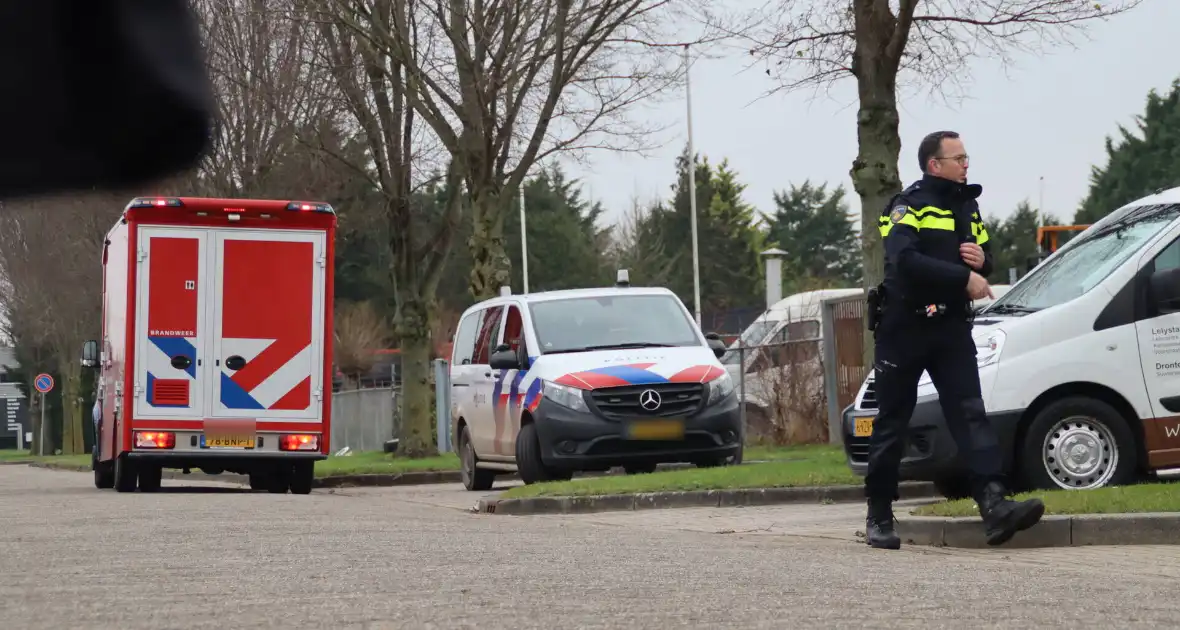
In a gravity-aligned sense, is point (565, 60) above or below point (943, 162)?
Result: above

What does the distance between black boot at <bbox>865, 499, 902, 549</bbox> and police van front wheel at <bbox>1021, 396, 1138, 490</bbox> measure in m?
2.11

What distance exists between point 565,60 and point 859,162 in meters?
9.35

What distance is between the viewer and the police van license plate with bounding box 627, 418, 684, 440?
1580 cm

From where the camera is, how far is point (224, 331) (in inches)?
714

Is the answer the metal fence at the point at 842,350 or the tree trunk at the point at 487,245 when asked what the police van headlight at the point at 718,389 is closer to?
the metal fence at the point at 842,350

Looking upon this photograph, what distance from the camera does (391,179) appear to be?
1096 inches

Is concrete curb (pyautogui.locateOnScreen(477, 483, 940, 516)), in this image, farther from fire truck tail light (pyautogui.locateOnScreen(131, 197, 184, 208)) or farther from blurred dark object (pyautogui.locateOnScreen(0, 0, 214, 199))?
blurred dark object (pyautogui.locateOnScreen(0, 0, 214, 199))

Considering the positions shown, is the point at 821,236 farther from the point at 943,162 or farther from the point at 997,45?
the point at 943,162

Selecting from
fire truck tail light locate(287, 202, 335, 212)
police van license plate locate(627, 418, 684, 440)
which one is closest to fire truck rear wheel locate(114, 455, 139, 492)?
fire truck tail light locate(287, 202, 335, 212)

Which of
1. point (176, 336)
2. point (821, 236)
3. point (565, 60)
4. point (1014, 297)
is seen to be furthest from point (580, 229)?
point (1014, 297)

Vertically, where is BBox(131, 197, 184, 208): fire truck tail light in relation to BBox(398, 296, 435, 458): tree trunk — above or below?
above

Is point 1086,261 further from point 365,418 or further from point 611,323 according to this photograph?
point 365,418

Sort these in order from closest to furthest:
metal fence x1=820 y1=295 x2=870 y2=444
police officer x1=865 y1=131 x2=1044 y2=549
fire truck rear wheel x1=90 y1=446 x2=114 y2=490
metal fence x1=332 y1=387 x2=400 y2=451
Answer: police officer x1=865 y1=131 x2=1044 y2=549 < fire truck rear wheel x1=90 y1=446 x2=114 y2=490 < metal fence x1=820 y1=295 x2=870 y2=444 < metal fence x1=332 y1=387 x2=400 y2=451

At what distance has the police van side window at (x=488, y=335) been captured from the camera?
1819 cm
